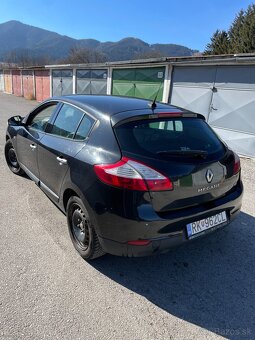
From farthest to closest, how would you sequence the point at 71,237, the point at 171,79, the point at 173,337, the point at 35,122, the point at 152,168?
1. the point at 171,79
2. the point at 35,122
3. the point at 71,237
4. the point at 152,168
5. the point at 173,337

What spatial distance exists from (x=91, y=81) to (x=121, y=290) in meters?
15.2

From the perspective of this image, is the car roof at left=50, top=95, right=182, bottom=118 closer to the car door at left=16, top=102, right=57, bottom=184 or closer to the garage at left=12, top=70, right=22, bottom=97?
the car door at left=16, top=102, right=57, bottom=184

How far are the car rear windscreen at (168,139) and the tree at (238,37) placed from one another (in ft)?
72.0

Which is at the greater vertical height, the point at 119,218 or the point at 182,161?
the point at 182,161

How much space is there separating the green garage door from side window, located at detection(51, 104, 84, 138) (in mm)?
8105

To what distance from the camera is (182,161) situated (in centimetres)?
234

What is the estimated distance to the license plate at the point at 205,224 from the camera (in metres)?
2.41

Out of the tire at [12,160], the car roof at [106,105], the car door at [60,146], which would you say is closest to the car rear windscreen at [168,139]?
the car roof at [106,105]

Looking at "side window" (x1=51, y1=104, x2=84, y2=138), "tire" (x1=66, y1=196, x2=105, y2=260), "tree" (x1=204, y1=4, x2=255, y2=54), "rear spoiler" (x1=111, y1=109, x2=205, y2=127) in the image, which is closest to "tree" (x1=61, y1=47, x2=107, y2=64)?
"tree" (x1=204, y1=4, x2=255, y2=54)

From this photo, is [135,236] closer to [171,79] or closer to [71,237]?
[71,237]

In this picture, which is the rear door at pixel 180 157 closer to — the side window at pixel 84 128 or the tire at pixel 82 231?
the side window at pixel 84 128

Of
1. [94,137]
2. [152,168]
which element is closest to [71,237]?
[94,137]

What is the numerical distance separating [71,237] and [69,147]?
99cm

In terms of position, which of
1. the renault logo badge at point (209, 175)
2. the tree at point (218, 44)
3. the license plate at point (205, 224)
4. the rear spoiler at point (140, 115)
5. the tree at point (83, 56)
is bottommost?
the license plate at point (205, 224)
